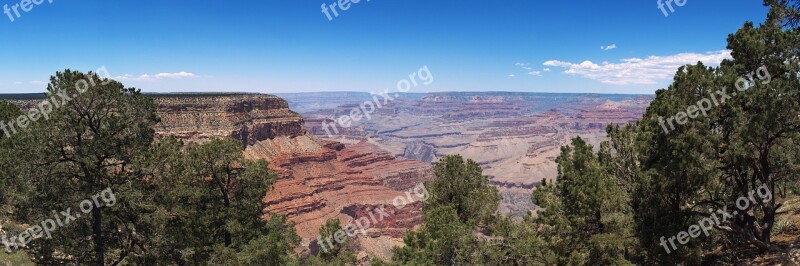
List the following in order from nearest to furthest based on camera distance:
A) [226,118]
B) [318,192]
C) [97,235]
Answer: [97,235] → [226,118] → [318,192]

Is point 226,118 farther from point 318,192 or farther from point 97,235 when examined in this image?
point 97,235

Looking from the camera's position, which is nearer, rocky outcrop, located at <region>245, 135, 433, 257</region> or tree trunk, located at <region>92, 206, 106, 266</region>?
tree trunk, located at <region>92, 206, 106, 266</region>

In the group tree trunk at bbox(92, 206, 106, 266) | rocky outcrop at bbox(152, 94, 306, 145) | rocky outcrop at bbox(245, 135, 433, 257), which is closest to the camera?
tree trunk at bbox(92, 206, 106, 266)

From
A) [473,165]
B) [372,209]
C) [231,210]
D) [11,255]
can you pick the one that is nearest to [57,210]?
[11,255]

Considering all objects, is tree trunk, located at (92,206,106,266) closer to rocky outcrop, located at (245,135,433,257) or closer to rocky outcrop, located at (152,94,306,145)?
rocky outcrop, located at (245,135,433,257)

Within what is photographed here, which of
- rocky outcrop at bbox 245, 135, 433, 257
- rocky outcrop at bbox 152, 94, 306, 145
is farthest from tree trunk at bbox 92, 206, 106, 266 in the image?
rocky outcrop at bbox 152, 94, 306, 145

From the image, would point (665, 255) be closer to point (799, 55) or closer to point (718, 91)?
point (718, 91)

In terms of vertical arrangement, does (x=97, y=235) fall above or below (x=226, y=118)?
above

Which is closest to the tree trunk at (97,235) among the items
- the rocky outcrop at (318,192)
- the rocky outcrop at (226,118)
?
the rocky outcrop at (318,192)

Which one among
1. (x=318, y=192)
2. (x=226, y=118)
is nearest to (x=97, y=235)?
(x=226, y=118)

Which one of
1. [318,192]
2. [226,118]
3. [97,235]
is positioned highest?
[97,235]

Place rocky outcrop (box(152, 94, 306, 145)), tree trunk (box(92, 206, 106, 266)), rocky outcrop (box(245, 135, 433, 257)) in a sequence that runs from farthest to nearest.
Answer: rocky outcrop (box(152, 94, 306, 145)) < rocky outcrop (box(245, 135, 433, 257)) < tree trunk (box(92, 206, 106, 266))
